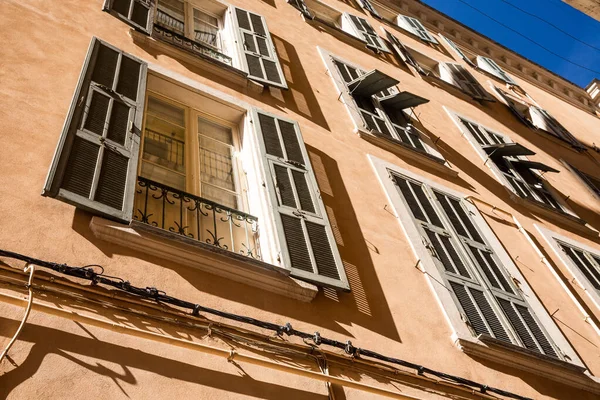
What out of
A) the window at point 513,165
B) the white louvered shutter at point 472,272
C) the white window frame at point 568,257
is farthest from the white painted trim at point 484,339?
the window at point 513,165

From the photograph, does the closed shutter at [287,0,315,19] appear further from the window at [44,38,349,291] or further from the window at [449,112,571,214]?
the window at [44,38,349,291]

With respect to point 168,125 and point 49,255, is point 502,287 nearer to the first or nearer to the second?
point 168,125

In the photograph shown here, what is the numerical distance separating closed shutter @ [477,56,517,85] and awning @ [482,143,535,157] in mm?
6062

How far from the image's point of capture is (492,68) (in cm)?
1412

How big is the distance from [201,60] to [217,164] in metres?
1.65

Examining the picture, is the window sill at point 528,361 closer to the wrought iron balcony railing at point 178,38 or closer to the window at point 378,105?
the window at point 378,105

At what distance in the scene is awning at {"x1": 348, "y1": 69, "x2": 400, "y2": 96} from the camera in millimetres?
7362

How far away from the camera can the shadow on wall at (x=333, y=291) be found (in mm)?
3373

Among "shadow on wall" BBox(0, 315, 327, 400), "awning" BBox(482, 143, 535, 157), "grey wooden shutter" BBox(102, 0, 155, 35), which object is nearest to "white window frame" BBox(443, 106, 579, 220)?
Result: "awning" BBox(482, 143, 535, 157)

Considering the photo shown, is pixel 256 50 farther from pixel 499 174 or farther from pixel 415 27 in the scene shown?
pixel 415 27

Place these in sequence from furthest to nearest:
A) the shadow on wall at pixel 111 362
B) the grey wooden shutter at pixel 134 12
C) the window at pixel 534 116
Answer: the window at pixel 534 116, the grey wooden shutter at pixel 134 12, the shadow on wall at pixel 111 362

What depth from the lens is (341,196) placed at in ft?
17.3

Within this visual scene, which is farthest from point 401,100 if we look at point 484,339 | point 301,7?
point 484,339

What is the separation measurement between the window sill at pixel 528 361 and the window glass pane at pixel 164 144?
2937 millimetres
